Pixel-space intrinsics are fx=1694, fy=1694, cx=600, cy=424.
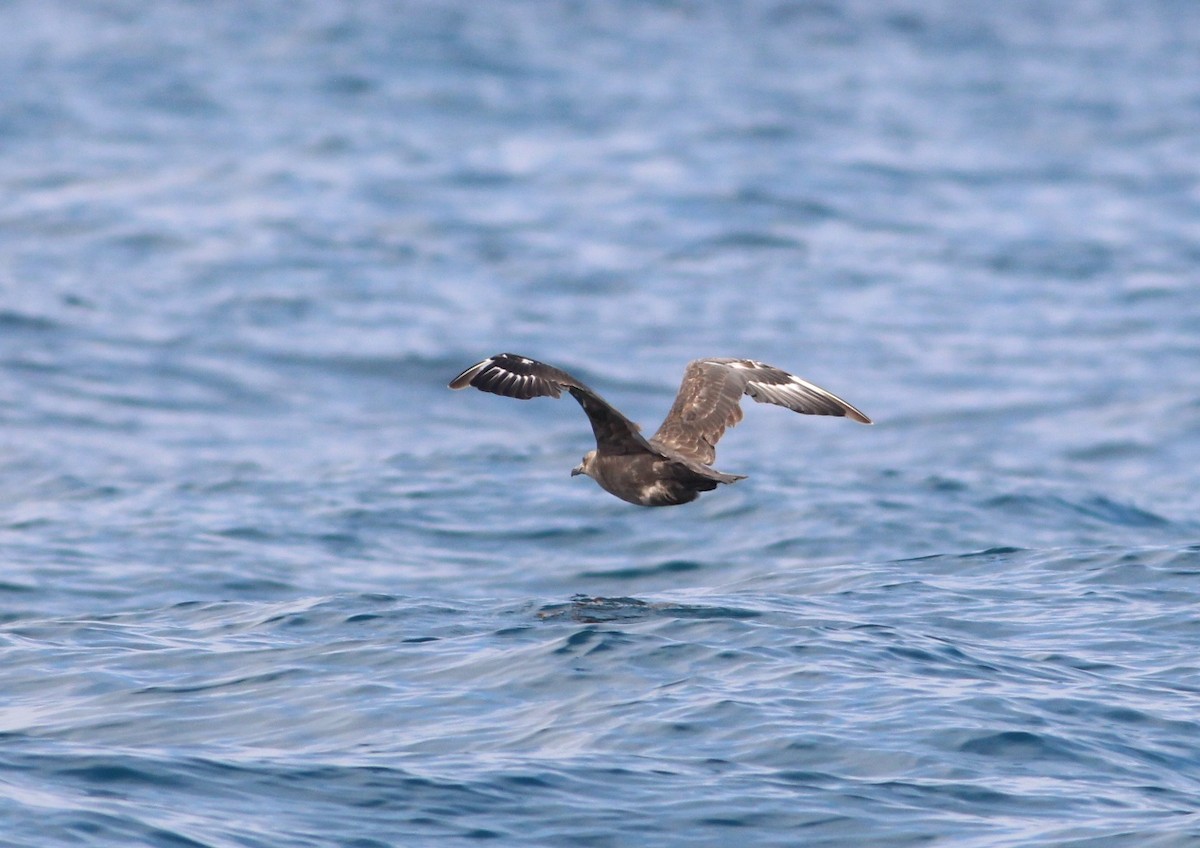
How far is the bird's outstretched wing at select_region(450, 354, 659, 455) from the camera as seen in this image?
29.8 feet

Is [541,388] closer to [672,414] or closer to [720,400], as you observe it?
[672,414]

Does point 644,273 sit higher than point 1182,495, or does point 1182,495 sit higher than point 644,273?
point 644,273

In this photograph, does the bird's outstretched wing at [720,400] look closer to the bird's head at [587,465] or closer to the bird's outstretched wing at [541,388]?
the bird's head at [587,465]

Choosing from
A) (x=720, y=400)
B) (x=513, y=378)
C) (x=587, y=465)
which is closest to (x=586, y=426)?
(x=720, y=400)

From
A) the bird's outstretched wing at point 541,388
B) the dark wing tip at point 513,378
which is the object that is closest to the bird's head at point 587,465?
the bird's outstretched wing at point 541,388

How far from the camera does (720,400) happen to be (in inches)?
407

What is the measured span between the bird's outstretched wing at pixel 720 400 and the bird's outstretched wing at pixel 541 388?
50cm

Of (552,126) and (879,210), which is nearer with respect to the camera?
(879,210)

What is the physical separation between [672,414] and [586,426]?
6.99m

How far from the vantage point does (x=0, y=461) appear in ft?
49.9

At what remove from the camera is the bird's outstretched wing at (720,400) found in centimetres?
1008

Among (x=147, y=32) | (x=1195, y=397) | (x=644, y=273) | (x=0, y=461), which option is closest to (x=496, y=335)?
(x=644, y=273)

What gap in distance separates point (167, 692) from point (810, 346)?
42.1 feet

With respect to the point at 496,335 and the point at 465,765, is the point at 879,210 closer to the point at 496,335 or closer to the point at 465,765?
the point at 496,335
